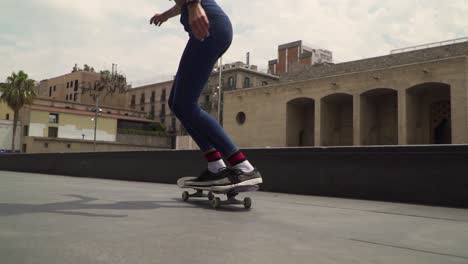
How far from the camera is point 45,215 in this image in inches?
101

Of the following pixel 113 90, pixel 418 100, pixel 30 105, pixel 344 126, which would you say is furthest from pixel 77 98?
pixel 418 100

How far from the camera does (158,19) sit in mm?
4172

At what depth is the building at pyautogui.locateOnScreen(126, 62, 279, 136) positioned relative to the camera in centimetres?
7500

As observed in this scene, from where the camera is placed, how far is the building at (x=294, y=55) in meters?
81.3

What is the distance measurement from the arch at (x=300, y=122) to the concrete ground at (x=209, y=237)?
149ft

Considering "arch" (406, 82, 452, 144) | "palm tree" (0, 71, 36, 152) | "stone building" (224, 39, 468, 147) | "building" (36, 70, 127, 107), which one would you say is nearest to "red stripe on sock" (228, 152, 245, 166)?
"stone building" (224, 39, 468, 147)

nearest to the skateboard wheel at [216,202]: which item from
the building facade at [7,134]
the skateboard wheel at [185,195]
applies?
the skateboard wheel at [185,195]

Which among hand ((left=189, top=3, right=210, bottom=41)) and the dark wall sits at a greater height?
hand ((left=189, top=3, right=210, bottom=41))

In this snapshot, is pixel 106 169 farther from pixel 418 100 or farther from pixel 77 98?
pixel 77 98

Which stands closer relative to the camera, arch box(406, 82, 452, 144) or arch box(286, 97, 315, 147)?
arch box(406, 82, 452, 144)

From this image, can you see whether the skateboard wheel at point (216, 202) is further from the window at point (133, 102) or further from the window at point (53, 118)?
the window at point (133, 102)

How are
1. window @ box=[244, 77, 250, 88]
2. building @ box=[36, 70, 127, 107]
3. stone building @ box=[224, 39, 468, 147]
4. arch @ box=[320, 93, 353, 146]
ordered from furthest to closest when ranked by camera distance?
building @ box=[36, 70, 127, 107] < window @ box=[244, 77, 250, 88] < arch @ box=[320, 93, 353, 146] < stone building @ box=[224, 39, 468, 147]

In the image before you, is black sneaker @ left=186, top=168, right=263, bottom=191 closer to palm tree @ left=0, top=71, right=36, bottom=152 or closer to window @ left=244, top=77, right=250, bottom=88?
palm tree @ left=0, top=71, right=36, bottom=152

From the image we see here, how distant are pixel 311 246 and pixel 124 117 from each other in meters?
74.1
